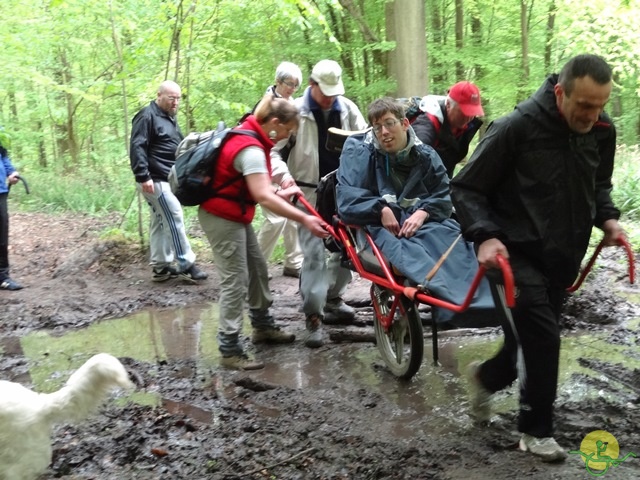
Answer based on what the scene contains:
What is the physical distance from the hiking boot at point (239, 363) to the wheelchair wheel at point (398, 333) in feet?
3.40

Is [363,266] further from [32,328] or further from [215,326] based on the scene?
[32,328]

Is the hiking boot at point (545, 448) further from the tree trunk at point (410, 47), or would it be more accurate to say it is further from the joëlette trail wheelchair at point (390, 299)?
the tree trunk at point (410, 47)

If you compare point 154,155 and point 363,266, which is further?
point 154,155

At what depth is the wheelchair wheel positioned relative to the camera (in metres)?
4.35

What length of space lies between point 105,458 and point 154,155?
16.4 ft

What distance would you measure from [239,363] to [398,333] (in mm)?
1366

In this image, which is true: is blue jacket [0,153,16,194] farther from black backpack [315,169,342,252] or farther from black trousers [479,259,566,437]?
black trousers [479,259,566,437]

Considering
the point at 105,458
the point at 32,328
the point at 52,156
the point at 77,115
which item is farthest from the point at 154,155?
the point at 52,156

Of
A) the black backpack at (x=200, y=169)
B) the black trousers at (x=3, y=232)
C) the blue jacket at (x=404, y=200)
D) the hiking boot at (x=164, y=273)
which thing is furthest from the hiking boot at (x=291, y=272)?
the black trousers at (x=3, y=232)

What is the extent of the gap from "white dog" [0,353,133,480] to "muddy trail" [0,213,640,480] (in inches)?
24.7

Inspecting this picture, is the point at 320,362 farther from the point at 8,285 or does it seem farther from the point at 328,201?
the point at 8,285

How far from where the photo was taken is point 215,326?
6289 millimetres

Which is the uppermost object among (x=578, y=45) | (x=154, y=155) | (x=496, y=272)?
(x=578, y=45)

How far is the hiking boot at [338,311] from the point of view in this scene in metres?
6.22
